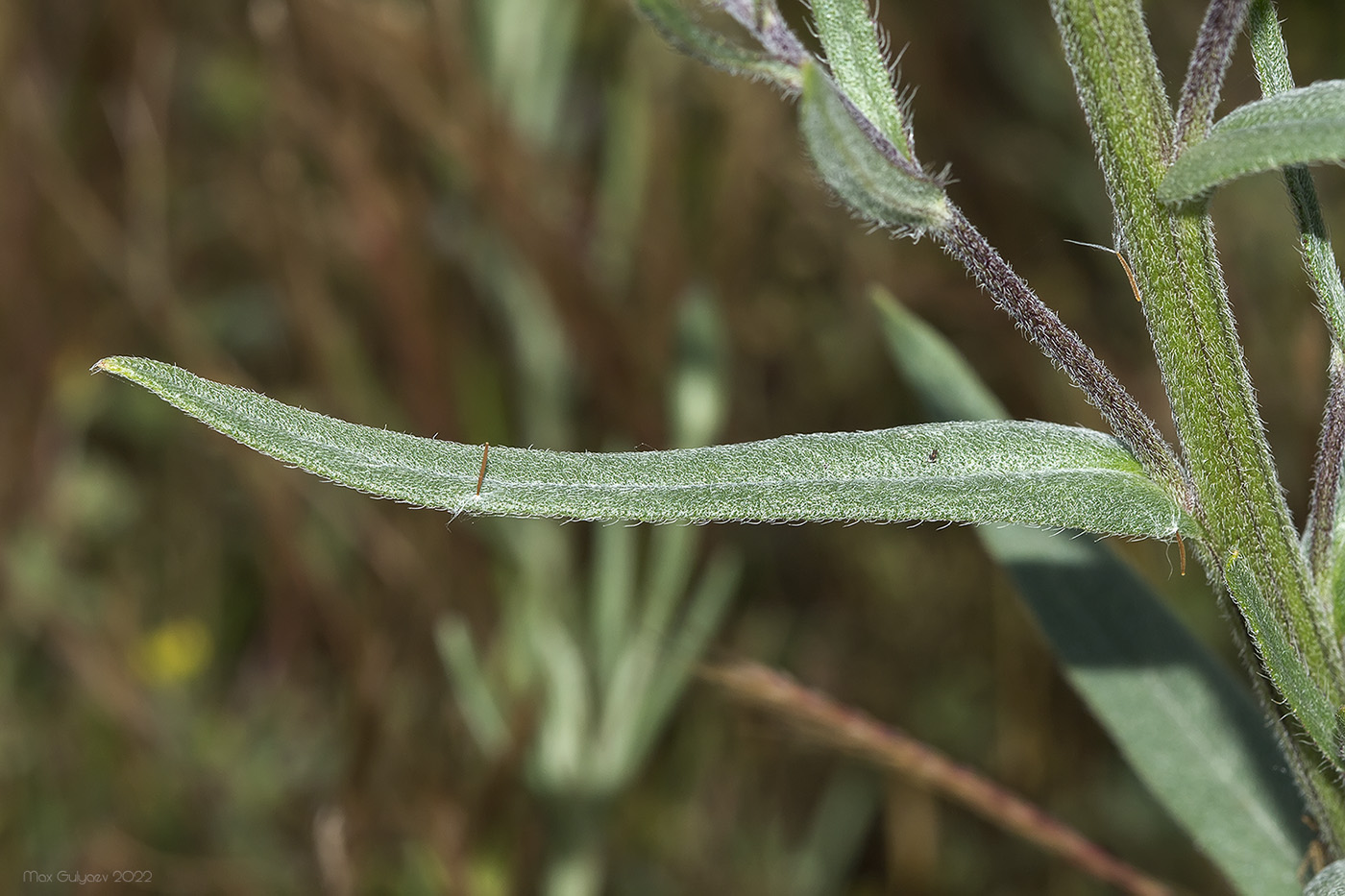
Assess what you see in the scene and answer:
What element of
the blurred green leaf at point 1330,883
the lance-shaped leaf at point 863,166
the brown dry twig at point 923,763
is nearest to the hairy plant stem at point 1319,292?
the blurred green leaf at point 1330,883

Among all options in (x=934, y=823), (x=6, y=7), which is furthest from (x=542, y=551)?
(x=6, y=7)

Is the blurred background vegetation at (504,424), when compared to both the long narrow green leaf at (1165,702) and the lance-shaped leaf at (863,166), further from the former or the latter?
the lance-shaped leaf at (863,166)

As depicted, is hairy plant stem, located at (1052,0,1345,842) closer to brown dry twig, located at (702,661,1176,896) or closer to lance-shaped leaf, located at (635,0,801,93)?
lance-shaped leaf, located at (635,0,801,93)

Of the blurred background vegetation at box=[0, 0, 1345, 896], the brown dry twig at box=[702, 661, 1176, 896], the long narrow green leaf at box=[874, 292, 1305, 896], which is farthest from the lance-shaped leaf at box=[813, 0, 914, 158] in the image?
the blurred background vegetation at box=[0, 0, 1345, 896]

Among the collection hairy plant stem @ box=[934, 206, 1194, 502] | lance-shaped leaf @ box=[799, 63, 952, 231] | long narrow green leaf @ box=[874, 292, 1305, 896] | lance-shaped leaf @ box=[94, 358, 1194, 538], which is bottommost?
long narrow green leaf @ box=[874, 292, 1305, 896]

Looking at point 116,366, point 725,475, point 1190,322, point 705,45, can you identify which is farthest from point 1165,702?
point 116,366

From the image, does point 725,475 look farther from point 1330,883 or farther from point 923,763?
point 923,763
